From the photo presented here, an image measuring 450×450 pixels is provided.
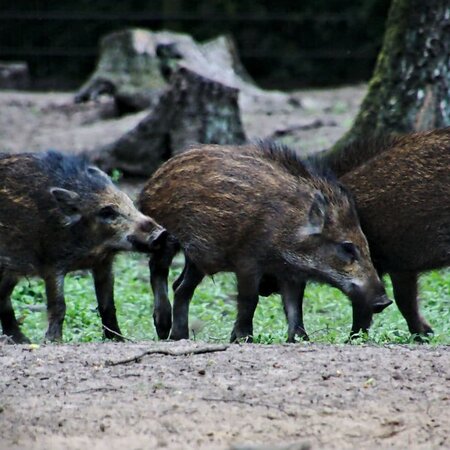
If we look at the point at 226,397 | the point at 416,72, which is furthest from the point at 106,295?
the point at 416,72

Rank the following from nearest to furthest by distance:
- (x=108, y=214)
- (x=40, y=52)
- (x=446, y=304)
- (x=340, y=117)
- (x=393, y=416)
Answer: (x=393, y=416), (x=108, y=214), (x=446, y=304), (x=340, y=117), (x=40, y=52)

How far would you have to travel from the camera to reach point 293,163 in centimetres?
833

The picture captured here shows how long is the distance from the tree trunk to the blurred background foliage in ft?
37.6

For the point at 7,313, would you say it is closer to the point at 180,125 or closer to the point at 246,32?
the point at 180,125

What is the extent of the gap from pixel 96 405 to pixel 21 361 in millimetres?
838

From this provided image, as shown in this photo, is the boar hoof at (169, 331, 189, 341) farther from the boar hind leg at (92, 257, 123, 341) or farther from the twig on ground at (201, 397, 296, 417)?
the twig on ground at (201, 397, 296, 417)

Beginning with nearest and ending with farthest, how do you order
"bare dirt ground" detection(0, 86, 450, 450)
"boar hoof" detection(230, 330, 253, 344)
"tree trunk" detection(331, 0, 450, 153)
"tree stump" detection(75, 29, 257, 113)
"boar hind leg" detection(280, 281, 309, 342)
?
"bare dirt ground" detection(0, 86, 450, 450), "boar hoof" detection(230, 330, 253, 344), "boar hind leg" detection(280, 281, 309, 342), "tree trunk" detection(331, 0, 450, 153), "tree stump" detection(75, 29, 257, 113)

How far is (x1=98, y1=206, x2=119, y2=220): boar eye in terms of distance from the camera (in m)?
8.21

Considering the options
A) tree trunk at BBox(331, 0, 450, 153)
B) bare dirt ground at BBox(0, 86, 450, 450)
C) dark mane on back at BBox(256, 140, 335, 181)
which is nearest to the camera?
bare dirt ground at BBox(0, 86, 450, 450)

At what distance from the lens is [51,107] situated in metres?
20.5

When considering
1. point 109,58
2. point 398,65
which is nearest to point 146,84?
point 109,58

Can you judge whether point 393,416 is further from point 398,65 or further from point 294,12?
point 294,12

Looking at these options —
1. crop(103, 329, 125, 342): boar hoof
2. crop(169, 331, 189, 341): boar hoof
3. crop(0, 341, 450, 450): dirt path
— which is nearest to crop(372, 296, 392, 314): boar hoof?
crop(0, 341, 450, 450): dirt path

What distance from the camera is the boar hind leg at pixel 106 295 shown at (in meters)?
8.34
